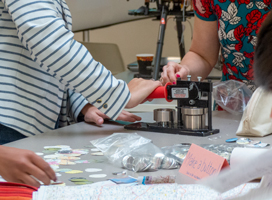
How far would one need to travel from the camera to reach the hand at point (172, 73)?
988mm

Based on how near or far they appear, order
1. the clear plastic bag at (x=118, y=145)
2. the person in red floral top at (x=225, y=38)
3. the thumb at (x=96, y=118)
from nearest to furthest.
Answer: the clear plastic bag at (x=118, y=145)
the thumb at (x=96, y=118)
the person in red floral top at (x=225, y=38)

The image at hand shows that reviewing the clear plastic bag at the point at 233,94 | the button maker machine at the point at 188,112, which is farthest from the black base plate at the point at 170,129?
the clear plastic bag at the point at 233,94

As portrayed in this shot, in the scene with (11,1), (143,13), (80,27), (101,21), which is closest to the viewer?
(11,1)

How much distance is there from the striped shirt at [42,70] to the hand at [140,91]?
0.03 m

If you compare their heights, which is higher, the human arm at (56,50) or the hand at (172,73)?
the human arm at (56,50)

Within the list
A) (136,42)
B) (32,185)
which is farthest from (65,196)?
(136,42)

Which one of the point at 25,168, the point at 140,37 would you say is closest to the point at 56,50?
the point at 25,168

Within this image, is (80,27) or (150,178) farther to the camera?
(80,27)

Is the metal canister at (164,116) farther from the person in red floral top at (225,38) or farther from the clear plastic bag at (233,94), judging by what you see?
the clear plastic bag at (233,94)

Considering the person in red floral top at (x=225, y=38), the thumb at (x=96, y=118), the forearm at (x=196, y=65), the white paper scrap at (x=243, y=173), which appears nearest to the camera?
the white paper scrap at (x=243, y=173)

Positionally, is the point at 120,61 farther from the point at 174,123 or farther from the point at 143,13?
the point at 174,123

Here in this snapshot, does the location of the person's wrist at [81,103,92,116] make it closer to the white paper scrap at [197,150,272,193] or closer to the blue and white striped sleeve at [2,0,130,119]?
the blue and white striped sleeve at [2,0,130,119]

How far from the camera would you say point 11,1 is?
0.75m

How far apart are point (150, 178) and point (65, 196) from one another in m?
0.13
